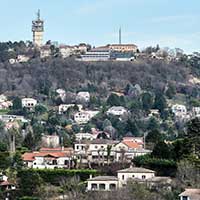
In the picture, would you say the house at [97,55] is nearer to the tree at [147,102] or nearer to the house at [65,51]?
the house at [65,51]

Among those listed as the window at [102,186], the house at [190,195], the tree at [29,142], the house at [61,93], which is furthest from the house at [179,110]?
the house at [190,195]

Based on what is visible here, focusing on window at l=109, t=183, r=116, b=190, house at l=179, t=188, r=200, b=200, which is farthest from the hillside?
house at l=179, t=188, r=200, b=200

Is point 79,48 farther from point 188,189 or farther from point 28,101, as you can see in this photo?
point 188,189

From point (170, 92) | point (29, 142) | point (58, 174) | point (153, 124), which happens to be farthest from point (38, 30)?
point (58, 174)

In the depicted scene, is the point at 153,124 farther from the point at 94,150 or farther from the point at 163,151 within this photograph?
the point at 163,151

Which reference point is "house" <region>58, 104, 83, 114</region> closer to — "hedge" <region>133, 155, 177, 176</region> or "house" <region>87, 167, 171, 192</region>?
"hedge" <region>133, 155, 177, 176</region>

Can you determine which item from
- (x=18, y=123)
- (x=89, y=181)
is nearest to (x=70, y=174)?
(x=89, y=181)
